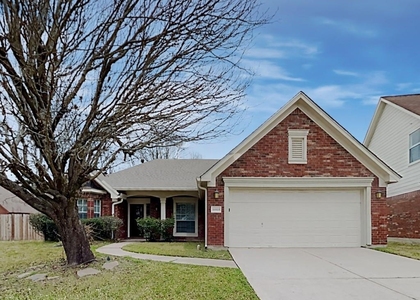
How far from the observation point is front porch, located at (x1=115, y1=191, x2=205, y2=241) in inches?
741

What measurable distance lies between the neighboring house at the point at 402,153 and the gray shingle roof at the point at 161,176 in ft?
30.8

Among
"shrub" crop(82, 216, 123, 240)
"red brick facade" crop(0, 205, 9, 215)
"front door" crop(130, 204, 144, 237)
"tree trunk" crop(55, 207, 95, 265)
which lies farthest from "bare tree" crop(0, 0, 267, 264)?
"red brick facade" crop(0, 205, 9, 215)

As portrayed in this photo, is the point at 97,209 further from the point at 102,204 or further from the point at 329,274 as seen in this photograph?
the point at 329,274

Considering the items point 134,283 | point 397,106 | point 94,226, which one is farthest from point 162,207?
point 397,106

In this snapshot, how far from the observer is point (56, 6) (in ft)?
26.9

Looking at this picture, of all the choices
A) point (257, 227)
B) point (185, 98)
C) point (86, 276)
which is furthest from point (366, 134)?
point (86, 276)

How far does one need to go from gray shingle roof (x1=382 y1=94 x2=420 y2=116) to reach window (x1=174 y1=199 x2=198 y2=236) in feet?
35.2

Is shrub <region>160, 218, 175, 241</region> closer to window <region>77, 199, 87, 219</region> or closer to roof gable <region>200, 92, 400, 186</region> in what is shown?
window <region>77, 199, 87, 219</region>

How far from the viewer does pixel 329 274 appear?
877 cm

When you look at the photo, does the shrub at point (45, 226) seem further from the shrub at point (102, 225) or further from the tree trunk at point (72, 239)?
the tree trunk at point (72, 239)

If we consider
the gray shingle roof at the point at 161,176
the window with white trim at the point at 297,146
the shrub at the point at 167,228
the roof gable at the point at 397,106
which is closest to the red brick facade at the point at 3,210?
the gray shingle roof at the point at 161,176

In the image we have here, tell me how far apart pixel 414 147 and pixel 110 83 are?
13.9 m

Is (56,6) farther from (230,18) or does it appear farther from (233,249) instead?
(233,249)

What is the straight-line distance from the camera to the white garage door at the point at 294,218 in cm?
1424
